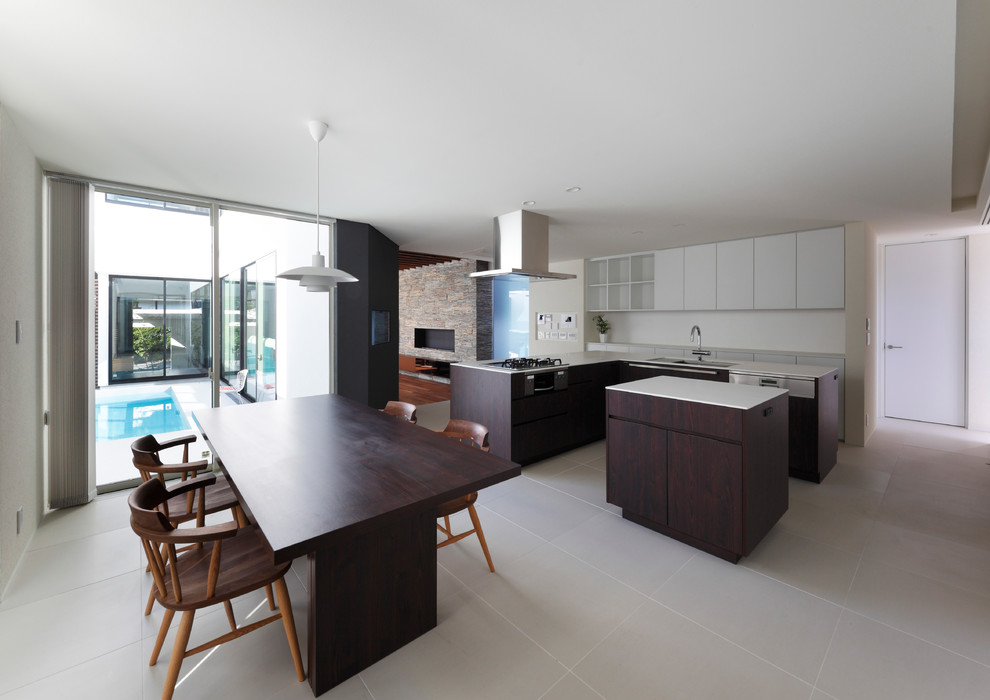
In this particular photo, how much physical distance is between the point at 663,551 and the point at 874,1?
2572mm

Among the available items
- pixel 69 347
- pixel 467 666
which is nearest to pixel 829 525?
pixel 467 666

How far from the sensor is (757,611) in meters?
1.93

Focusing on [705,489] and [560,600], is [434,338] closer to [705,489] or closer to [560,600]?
[705,489]

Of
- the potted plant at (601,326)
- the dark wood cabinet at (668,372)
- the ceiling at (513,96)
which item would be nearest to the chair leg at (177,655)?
the ceiling at (513,96)

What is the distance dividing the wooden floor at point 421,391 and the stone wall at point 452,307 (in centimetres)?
73

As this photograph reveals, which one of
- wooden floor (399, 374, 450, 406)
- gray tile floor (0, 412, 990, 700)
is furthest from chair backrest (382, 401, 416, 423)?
A: wooden floor (399, 374, 450, 406)

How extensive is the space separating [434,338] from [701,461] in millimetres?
8239

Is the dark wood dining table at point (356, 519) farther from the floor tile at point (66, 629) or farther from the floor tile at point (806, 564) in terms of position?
the floor tile at point (806, 564)

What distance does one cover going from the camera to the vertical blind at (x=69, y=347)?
3.06 meters

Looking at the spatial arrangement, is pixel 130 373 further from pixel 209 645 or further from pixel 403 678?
pixel 403 678

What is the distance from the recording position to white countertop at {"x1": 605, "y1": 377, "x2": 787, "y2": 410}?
7.76 feet

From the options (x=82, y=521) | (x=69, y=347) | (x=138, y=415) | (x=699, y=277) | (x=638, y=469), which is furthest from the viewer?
(x=699, y=277)

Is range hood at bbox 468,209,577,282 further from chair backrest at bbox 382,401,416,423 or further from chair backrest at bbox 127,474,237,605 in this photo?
chair backrest at bbox 127,474,237,605

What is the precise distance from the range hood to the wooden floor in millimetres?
3391
